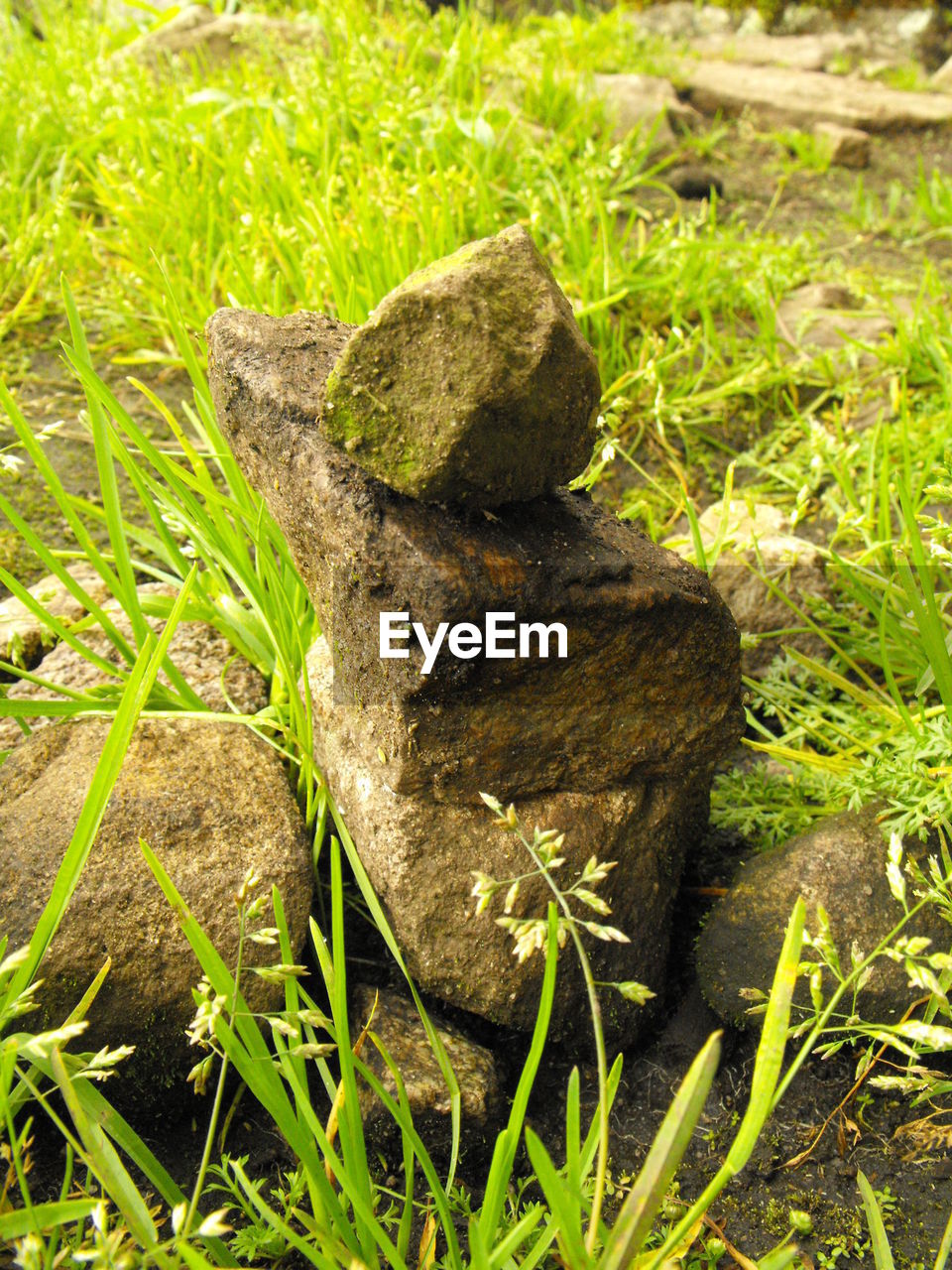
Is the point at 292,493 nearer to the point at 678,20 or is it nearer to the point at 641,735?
the point at 641,735

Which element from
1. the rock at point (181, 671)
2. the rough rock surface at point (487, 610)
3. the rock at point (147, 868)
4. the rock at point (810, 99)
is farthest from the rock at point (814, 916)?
the rock at point (810, 99)

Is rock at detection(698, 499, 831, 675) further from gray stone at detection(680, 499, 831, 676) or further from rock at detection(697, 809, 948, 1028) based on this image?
rock at detection(697, 809, 948, 1028)

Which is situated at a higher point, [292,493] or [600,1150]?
[292,493]

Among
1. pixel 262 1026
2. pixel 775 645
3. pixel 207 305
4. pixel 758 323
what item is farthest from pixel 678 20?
pixel 262 1026

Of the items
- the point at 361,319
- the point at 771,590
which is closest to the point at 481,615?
the point at 771,590

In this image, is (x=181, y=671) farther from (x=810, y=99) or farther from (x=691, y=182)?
(x=810, y=99)

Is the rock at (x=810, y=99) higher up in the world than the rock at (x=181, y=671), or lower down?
higher up

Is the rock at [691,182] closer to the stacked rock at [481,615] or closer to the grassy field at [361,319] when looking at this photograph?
the grassy field at [361,319]
